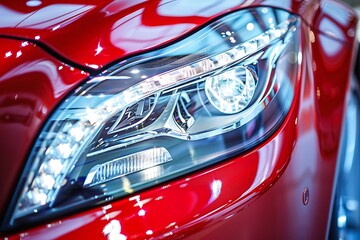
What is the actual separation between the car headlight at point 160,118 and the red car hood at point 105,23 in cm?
3

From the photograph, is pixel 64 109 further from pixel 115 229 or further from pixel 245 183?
pixel 245 183

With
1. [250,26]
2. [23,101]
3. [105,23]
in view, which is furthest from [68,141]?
[250,26]

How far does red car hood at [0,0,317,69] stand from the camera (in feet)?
3.81

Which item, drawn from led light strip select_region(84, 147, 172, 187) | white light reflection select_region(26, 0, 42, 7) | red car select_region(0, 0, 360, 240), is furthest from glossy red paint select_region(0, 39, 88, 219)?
white light reflection select_region(26, 0, 42, 7)

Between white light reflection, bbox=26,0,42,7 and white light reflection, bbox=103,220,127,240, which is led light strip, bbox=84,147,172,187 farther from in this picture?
white light reflection, bbox=26,0,42,7

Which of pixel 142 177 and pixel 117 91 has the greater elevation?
pixel 117 91

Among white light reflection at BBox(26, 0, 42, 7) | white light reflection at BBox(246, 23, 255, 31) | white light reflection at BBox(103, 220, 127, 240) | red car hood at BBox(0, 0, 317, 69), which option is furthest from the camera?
white light reflection at BBox(26, 0, 42, 7)

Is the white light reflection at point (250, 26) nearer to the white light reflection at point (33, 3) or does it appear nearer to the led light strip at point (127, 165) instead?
the led light strip at point (127, 165)

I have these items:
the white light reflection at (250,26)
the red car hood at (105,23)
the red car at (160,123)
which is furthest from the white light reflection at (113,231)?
the white light reflection at (250,26)

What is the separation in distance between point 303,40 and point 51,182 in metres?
0.64

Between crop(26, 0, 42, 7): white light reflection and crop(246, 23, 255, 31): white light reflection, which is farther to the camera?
crop(26, 0, 42, 7): white light reflection

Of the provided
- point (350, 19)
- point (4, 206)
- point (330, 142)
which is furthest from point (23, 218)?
point (350, 19)

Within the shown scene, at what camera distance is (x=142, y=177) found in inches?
44.4

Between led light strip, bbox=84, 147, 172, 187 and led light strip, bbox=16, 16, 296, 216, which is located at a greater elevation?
led light strip, bbox=16, 16, 296, 216
